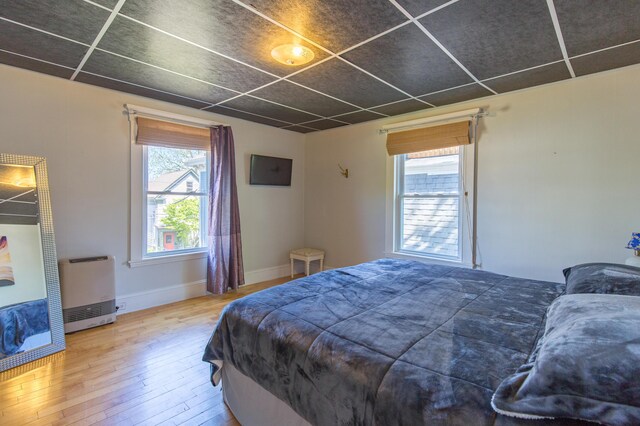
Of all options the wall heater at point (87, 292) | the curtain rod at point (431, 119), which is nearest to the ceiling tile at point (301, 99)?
the curtain rod at point (431, 119)

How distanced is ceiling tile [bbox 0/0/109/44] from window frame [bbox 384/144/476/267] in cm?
319

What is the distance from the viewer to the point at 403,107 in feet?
12.1

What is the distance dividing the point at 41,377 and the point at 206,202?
7.65ft

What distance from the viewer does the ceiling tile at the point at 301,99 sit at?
3.13 m

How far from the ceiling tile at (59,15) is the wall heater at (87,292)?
1970 millimetres

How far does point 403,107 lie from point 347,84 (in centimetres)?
101

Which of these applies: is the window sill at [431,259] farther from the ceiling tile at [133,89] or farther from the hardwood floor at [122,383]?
the ceiling tile at [133,89]

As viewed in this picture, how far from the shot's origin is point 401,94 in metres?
3.24

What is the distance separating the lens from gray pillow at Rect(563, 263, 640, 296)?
1574mm

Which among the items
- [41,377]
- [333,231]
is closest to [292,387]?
[41,377]

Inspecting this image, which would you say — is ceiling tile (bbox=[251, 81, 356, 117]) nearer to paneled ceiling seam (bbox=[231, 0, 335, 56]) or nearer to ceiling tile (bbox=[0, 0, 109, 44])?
paneled ceiling seam (bbox=[231, 0, 335, 56])

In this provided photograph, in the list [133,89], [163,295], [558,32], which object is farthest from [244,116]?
[558,32]

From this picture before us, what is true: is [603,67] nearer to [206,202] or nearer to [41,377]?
[206,202]

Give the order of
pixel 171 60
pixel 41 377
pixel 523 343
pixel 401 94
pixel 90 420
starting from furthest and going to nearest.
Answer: pixel 401 94
pixel 171 60
pixel 41 377
pixel 90 420
pixel 523 343
